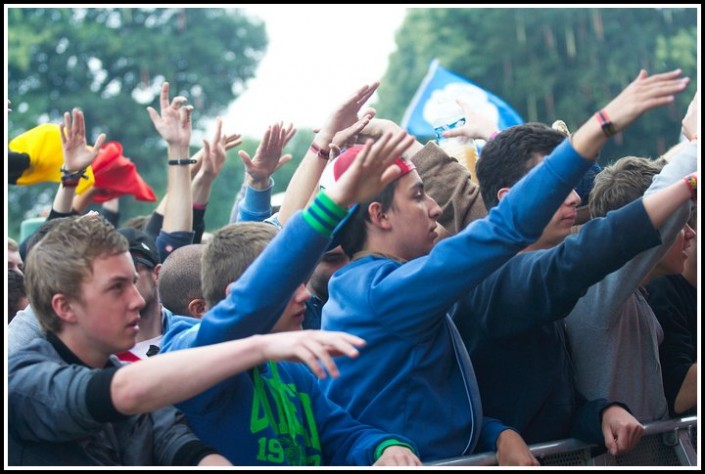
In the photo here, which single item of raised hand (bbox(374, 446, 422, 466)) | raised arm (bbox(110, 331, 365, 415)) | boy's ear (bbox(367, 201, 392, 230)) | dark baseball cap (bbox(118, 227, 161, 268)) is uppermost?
boy's ear (bbox(367, 201, 392, 230))

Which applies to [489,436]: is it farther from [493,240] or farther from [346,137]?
[346,137]

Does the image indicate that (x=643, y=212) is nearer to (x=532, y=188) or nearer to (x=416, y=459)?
(x=532, y=188)

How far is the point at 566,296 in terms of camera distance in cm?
368

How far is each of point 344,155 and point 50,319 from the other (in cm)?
116

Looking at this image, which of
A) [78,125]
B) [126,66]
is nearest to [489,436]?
[78,125]

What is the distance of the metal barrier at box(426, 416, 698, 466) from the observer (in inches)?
153

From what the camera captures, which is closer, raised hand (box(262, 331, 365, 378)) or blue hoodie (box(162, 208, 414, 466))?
raised hand (box(262, 331, 365, 378))

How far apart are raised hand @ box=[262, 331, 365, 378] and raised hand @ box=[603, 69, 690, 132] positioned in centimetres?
109

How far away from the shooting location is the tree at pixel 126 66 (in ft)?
118

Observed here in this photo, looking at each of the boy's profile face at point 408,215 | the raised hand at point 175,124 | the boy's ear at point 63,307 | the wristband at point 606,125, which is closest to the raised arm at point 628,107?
the wristband at point 606,125

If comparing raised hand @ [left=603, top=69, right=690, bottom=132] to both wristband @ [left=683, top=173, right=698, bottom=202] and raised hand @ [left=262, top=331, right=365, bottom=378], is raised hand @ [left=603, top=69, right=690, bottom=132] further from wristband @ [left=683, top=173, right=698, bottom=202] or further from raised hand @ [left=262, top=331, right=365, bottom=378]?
raised hand @ [left=262, top=331, right=365, bottom=378]

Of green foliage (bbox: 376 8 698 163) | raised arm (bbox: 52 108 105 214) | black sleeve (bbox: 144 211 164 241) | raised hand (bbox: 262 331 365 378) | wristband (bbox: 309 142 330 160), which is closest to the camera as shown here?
raised hand (bbox: 262 331 365 378)

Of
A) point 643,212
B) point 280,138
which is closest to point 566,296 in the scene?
point 643,212

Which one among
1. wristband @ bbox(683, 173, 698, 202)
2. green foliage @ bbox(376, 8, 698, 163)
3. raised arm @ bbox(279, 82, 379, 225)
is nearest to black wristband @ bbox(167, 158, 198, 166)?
raised arm @ bbox(279, 82, 379, 225)
